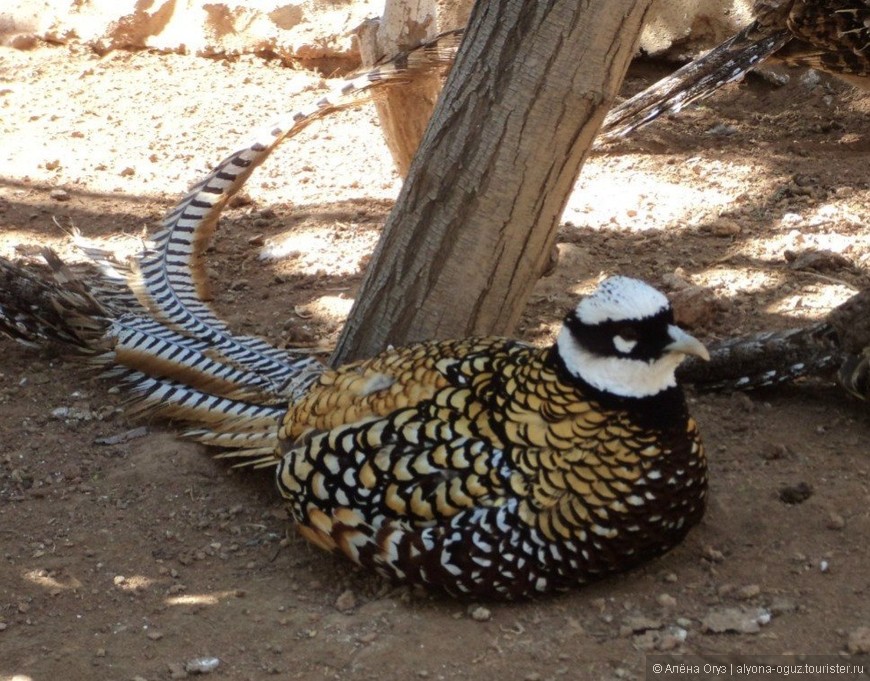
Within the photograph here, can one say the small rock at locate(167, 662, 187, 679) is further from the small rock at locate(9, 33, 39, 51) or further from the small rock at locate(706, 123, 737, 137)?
the small rock at locate(9, 33, 39, 51)

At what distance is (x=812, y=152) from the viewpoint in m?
7.28

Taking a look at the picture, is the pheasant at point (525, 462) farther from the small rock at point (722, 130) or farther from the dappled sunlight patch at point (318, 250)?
the small rock at point (722, 130)

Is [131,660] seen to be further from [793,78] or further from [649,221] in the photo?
[793,78]

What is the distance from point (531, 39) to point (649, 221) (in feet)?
8.26

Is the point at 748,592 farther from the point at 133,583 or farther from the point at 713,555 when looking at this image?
the point at 133,583

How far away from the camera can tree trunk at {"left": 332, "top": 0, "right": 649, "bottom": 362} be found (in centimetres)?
414

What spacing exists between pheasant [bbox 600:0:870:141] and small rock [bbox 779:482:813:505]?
10.2ft

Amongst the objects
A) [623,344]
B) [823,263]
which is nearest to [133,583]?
[623,344]

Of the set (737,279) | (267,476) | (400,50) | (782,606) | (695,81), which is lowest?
(782,606)

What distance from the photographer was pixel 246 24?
8.87m

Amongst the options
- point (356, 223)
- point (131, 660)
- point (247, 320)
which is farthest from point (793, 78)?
point (131, 660)

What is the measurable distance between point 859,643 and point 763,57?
429 cm

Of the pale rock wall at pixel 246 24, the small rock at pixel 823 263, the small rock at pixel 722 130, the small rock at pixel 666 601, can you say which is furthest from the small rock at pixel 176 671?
the pale rock wall at pixel 246 24

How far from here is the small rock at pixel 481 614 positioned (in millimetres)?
3580
